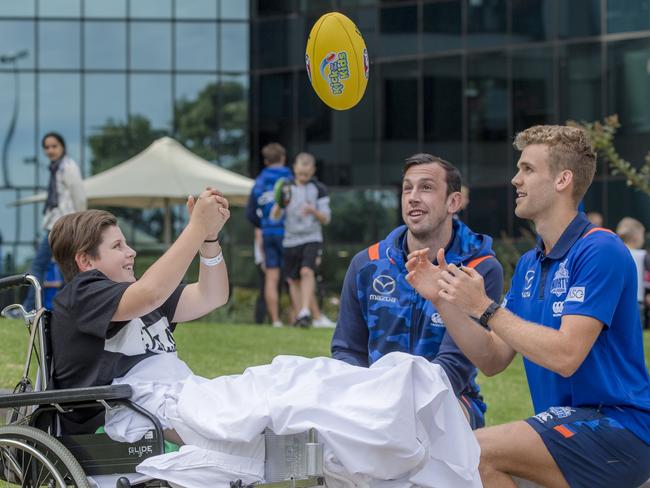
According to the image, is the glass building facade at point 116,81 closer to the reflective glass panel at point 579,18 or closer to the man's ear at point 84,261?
the reflective glass panel at point 579,18

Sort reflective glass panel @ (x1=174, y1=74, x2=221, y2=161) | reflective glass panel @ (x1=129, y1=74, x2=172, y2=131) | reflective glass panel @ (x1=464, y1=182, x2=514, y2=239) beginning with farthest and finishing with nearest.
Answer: reflective glass panel @ (x1=129, y1=74, x2=172, y2=131) < reflective glass panel @ (x1=174, y1=74, x2=221, y2=161) < reflective glass panel @ (x1=464, y1=182, x2=514, y2=239)

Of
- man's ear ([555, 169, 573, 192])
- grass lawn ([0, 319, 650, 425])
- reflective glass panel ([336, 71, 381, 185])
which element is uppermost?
reflective glass panel ([336, 71, 381, 185])

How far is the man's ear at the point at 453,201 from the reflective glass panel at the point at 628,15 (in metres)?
19.5

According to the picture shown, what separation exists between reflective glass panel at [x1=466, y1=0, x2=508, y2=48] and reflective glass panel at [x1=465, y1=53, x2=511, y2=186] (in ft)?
1.03

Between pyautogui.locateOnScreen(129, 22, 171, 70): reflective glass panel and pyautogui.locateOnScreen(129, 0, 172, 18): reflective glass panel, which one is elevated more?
pyautogui.locateOnScreen(129, 0, 172, 18): reflective glass panel

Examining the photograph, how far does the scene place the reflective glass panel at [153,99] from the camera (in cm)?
2972

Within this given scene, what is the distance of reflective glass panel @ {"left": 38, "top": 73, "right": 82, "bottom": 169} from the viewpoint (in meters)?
29.8

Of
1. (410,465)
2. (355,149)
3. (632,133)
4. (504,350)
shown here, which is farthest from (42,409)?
(355,149)

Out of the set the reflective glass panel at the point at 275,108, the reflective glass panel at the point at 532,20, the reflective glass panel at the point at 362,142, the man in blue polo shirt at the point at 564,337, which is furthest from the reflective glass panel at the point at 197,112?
the man in blue polo shirt at the point at 564,337

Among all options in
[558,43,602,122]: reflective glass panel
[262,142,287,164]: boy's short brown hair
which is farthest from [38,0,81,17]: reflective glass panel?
[262,142,287,164]: boy's short brown hair

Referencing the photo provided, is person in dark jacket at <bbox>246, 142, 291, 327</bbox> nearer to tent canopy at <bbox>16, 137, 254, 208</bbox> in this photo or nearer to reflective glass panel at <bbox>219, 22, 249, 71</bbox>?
tent canopy at <bbox>16, 137, 254, 208</bbox>

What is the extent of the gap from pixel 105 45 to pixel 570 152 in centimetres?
2667

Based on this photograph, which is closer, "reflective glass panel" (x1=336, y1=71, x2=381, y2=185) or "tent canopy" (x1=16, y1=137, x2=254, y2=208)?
"tent canopy" (x1=16, y1=137, x2=254, y2=208)

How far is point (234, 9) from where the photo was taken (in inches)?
1180
